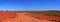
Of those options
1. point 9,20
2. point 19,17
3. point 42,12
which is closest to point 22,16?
point 19,17

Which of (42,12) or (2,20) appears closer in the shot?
(2,20)

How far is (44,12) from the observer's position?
428 inches

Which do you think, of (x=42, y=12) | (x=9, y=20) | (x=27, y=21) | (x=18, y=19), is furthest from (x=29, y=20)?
(x=42, y=12)

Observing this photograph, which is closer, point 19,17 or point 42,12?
point 19,17

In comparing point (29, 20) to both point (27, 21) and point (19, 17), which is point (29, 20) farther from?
point (19, 17)

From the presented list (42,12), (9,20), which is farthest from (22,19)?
(42,12)

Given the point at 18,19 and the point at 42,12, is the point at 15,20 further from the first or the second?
the point at 42,12

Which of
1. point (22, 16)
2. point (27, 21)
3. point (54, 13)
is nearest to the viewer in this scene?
point (27, 21)

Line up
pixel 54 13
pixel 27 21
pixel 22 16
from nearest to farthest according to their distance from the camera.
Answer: pixel 27 21, pixel 22 16, pixel 54 13

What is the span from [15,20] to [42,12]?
3.77m

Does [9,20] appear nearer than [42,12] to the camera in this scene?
Yes

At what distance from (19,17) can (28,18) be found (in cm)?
53

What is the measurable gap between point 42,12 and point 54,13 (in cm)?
96

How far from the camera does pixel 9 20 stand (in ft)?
25.2
